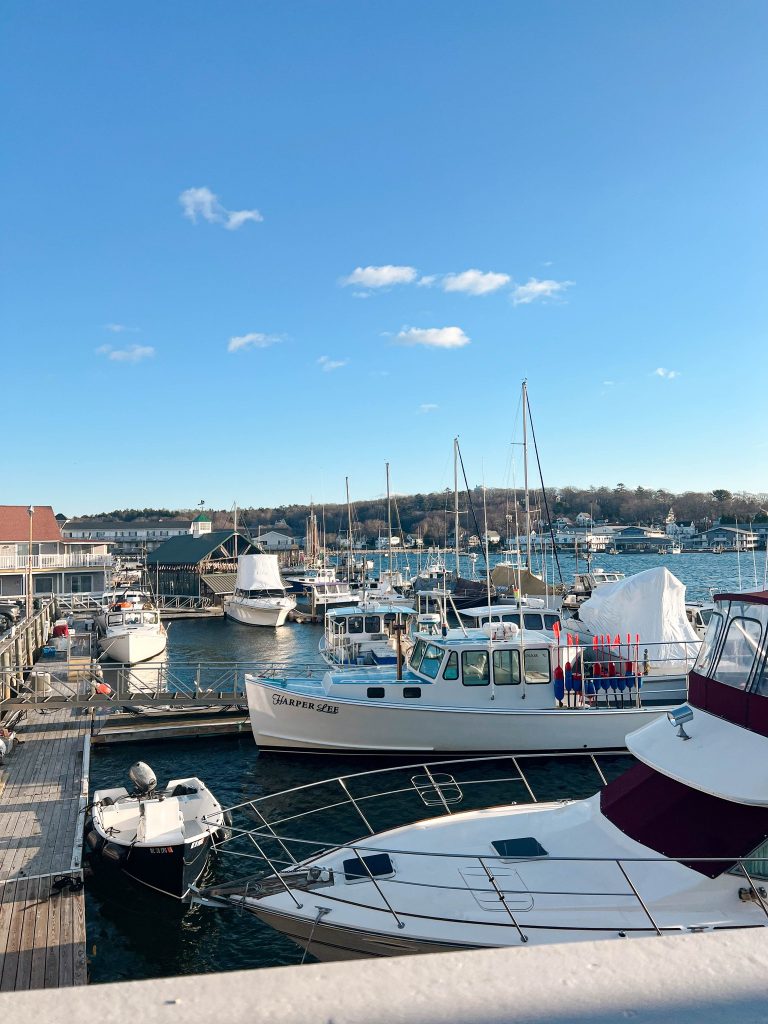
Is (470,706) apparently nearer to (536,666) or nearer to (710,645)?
(536,666)

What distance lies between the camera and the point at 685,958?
2.03 meters

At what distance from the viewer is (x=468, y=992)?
187 centimetres

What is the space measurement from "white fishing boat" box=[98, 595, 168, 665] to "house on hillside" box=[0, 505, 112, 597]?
14.7 meters

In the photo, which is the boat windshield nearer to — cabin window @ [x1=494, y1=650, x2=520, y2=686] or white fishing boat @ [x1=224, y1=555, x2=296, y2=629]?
cabin window @ [x1=494, y1=650, x2=520, y2=686]

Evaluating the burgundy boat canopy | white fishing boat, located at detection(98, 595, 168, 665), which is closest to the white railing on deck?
white fishing boat, located at detection(98, 595, 168, 665)

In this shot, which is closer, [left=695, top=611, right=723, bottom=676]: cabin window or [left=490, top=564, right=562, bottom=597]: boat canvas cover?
[left=695, top=611, right=723, bottom=676]: cabin window

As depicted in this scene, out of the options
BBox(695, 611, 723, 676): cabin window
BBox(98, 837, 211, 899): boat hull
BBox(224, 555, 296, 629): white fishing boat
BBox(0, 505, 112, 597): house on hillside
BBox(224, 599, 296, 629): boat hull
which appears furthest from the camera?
BBox(224, 555, 296, 629): white fishing boat

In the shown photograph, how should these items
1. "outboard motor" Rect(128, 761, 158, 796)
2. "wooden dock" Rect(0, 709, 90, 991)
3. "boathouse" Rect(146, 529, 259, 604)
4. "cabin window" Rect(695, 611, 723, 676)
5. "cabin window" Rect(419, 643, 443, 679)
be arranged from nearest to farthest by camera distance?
"wooden dock" Rect(0, 709, 90, 991) → "cabin window" Rect(695, 611, 723, 676) → "outboard motor" Rect(128, 761, 158, 796) → "cabin window" Rect(419, 643, 443, 679) → "boathouse" Rect(146, 529, 259, 604)

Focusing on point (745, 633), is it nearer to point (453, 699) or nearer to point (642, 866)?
point (642, 866)

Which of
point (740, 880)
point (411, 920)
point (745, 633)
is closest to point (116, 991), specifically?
point (411, 920)

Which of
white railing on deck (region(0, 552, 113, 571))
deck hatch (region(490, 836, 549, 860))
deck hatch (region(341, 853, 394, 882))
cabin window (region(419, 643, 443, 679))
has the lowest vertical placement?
deck hatch (region(341, 853, 394, 882))

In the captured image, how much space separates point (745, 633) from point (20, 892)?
36.0ft

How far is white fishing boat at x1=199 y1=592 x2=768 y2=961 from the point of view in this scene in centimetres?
752

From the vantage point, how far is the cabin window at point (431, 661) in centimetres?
1909
